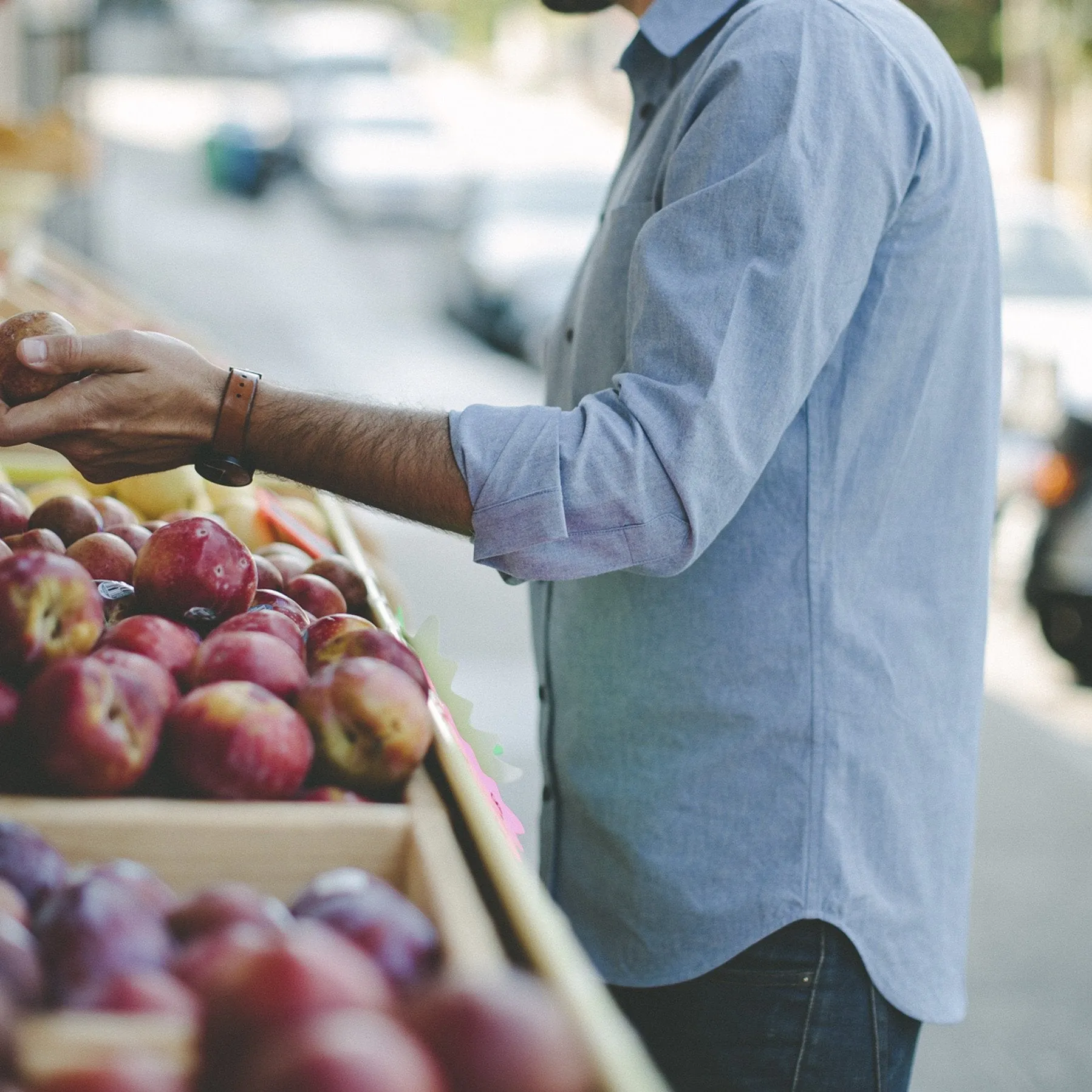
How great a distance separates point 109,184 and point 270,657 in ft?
69.7

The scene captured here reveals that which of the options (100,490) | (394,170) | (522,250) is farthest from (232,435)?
(394,170)

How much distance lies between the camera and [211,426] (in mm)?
1602

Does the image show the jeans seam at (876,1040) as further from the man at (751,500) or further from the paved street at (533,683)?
the paved street at (533,683)

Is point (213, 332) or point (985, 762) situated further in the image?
point (213, 332)

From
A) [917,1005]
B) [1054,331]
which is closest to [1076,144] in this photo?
[1054,331]

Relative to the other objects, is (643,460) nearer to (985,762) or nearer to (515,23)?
(985,762)

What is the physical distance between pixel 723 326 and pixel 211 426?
0.60 metres

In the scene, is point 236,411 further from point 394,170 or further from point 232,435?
point 394,170

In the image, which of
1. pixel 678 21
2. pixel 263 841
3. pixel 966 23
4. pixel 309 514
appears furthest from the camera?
pixel 966 23

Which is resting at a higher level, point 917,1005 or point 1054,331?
point 917,1005

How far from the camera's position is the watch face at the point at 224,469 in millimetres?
1616

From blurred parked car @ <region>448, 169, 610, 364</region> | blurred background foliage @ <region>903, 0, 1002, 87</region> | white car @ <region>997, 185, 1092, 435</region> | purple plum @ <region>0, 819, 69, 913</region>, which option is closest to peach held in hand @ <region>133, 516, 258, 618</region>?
purple plum @ <region>0, 819, 69, 913</region>

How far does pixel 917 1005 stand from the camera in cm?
179

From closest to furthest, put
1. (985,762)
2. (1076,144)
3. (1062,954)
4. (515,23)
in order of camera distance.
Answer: (1062,954) < (985,762) < (1076,144) < (515,23)
